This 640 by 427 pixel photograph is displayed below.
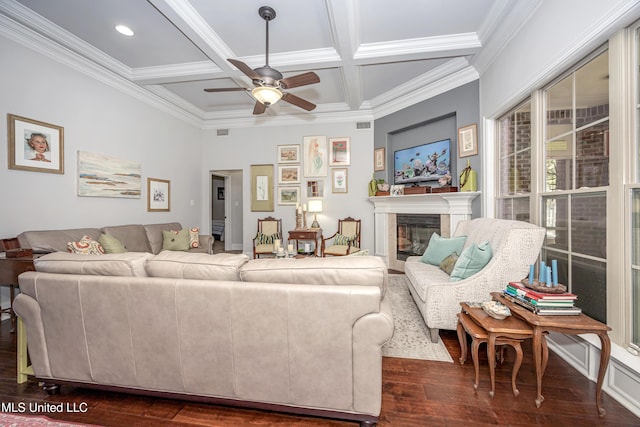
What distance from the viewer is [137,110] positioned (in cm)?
426

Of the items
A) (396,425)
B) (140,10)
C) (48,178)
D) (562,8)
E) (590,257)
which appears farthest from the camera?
(48,178)

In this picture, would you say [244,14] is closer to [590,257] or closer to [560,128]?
[560,128]

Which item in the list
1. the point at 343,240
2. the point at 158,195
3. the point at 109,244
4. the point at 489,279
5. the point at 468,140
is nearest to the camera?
the point at 489,279

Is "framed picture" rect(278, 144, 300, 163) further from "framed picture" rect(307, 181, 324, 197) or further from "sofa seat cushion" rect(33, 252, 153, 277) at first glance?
"sofa seat cushion" rect(33, 252, 153, 277)

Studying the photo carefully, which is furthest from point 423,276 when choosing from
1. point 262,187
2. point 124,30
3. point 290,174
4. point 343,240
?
point 124,30

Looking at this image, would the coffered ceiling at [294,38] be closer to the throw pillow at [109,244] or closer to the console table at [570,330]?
the throw pillow at [109,244]

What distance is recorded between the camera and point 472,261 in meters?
2.21

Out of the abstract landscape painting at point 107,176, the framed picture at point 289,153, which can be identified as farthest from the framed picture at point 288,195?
the abstract landscape painting at point 107,176

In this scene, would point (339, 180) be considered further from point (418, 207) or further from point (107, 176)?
point (107, 176)

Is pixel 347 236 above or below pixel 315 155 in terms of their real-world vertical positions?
below

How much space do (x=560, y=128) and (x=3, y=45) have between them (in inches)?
217

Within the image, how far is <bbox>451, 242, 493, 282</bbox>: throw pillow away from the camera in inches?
86.3

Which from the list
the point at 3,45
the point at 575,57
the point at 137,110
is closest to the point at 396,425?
the point at 575,57

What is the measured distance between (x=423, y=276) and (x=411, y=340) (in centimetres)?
61
